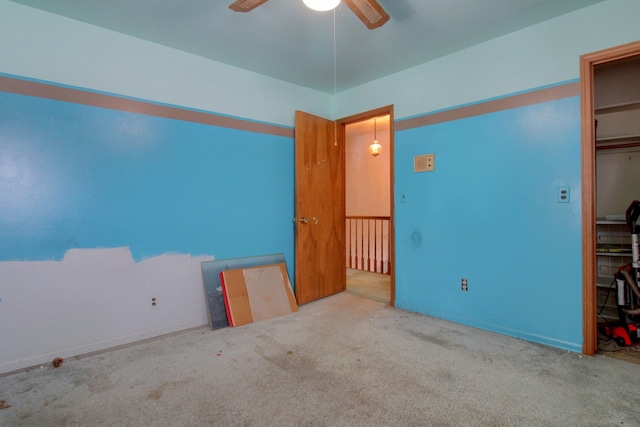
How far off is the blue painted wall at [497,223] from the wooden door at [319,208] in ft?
2.89

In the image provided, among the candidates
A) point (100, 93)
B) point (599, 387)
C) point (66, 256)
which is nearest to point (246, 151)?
point (100, 93)

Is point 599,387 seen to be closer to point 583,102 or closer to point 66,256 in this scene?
point 583,102

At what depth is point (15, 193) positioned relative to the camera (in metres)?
2.19

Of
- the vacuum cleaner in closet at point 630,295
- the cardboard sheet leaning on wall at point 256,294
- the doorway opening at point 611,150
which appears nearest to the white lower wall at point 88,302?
the cardboard sheet leaning on wall at point 256,294

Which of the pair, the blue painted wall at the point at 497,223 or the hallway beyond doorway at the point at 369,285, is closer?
the blue painted wall at the point at 497,223

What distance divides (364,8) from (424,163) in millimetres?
1813

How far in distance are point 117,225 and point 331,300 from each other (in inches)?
97.3

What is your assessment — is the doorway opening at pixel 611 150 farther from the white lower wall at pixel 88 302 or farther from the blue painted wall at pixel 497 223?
the white lower wall at pixel 88 302

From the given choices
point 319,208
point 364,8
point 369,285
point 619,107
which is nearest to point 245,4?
point 364,8

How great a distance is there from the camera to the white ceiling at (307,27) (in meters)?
2.26

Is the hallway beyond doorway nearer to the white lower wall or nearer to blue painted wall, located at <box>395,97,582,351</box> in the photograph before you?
blue painted wall, located at <box>395,97,582,351</box>

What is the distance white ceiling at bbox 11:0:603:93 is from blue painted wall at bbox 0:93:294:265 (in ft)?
2.38

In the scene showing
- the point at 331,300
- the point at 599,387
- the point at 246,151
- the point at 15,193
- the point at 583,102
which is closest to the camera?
the point at 599,387

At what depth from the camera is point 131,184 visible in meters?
2.62
